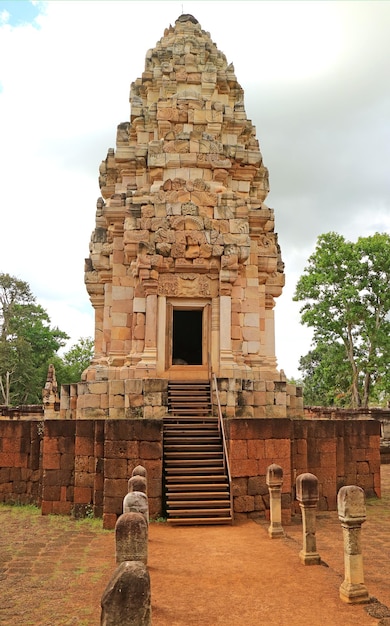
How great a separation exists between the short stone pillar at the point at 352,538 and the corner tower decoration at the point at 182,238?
6.04m

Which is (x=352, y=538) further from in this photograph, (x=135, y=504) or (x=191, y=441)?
(x=191, y=441)

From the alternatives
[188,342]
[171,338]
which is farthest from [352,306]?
[171,338]

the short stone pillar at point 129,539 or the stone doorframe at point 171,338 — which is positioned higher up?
the stone doorframe at point 171,338

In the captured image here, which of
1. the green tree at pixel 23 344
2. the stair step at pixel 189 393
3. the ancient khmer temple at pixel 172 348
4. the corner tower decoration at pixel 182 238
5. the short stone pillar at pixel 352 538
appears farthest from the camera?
the green tree at pixel 23 344

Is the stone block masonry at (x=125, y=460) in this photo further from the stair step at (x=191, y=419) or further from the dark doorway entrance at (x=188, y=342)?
the dark doorway entrance at (x=188, y=342)

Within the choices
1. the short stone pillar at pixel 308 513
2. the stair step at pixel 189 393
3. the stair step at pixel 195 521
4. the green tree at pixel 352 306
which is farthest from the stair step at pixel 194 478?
the green tree at pixel 352 306

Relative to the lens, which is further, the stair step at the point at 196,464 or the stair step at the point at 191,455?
the stair step at the point at 191,455

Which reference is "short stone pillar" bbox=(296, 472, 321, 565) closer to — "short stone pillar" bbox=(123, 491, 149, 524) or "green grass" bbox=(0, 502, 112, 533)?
"short stone pillar" bbox=(123, 491, 149, 524)

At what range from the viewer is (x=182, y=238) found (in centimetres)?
1372

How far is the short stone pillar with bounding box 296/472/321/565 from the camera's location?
22.0 ft

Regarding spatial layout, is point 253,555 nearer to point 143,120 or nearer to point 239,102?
point 143,120

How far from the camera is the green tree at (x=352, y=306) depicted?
87.8 ft

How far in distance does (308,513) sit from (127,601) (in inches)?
161

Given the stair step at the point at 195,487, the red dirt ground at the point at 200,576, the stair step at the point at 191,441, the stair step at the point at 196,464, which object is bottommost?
the red dirt ground at the point at 200,576
